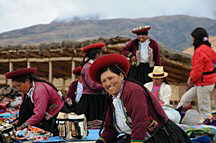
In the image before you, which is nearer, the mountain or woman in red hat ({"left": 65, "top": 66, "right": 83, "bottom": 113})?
woman in red hat ({"left": 65, "top": 66, "right": 83, "bottom": 113})

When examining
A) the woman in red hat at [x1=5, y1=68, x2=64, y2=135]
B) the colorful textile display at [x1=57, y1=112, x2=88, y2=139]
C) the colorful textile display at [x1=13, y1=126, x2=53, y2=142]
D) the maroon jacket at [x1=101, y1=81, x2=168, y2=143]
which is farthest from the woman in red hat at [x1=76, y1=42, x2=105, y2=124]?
the maroon jacket at [x1=101, y1=81, x2=168, y2=143]

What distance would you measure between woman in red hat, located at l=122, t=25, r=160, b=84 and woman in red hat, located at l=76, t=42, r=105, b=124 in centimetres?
65

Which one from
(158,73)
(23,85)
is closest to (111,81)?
(23,85)

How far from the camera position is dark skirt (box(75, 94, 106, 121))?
6055mm

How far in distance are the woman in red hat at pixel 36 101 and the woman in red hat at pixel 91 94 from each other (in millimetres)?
1044

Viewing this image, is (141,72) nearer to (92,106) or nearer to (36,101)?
(92,106)

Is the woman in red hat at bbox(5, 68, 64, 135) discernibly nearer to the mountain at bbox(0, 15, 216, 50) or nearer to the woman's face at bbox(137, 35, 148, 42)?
the woman's face at bbox(137, 35, 148, 42)

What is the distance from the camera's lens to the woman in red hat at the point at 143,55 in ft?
20.4

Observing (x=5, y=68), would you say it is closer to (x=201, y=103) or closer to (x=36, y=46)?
(x=36, y=46)

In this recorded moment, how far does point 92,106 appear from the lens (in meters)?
6.08

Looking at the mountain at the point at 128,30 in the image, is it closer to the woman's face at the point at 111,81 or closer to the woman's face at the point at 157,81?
the woman's face at the point at 157,81

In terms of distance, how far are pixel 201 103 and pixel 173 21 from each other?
4918 inches

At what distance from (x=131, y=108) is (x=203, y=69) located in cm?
335

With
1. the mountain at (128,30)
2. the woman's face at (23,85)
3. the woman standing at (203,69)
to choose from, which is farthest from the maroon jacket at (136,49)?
the mountain at (128,30)
